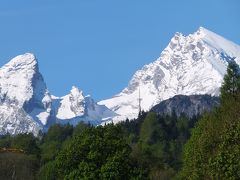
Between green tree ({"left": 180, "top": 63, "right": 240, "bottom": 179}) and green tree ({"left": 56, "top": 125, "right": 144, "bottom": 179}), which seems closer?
green tree ({"left": 180, "top": 63, "right": 240, "bottom": 179})

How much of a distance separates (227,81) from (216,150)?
177ft

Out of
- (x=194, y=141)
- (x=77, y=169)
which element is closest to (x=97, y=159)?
(x=77, y=169)

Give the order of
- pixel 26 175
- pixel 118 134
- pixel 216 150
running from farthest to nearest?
1. pixel 26 175
2. pixel 118 134
3. pixel 216 150

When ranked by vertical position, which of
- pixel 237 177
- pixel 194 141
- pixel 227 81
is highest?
pixel 227 81

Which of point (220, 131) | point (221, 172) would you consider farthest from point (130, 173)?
point (221, 172)

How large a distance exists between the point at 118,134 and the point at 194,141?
49.0ft

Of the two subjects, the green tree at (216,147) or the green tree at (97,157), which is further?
the green tree at (97,157)

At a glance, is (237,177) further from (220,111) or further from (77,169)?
(77,169)

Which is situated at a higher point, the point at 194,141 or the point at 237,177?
the point at 194,141

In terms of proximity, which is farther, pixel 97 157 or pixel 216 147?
pixel 97 157

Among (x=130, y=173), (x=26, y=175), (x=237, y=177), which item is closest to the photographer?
(x=237, y=177)

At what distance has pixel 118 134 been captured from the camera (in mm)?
96500

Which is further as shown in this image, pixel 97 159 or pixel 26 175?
pixel 26 175

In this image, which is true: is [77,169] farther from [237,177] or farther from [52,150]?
[52,150]
